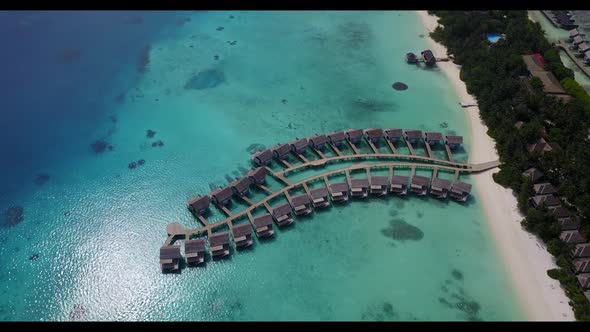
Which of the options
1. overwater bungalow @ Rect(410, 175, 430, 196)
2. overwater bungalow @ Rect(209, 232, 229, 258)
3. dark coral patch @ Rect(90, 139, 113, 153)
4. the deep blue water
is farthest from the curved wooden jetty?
the deep blue water

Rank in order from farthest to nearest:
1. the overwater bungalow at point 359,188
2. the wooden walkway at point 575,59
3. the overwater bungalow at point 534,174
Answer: the wooden walkway at point 575,59, the overwater bungalow at point 359,188, the overwater bungalow at point 534,174

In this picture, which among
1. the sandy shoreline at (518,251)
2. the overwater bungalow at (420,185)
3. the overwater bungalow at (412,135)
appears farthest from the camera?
the overwater bungalow at (412,135)

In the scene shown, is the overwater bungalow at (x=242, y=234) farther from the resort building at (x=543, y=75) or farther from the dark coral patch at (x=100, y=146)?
the resort building at (x=543, y=75)

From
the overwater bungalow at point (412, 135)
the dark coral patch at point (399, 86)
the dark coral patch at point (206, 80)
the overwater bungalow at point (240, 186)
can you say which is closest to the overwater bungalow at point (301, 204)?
the overwater bungalow at point (240, 186)

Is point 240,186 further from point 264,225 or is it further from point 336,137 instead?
point 336,137

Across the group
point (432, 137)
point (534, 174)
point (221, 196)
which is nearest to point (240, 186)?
point (221, 196)

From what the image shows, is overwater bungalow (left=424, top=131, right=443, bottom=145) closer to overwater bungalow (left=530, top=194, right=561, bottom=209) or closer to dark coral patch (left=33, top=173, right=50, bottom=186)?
overwater bungalow (left=530, top=194, right=561, bottom=209)

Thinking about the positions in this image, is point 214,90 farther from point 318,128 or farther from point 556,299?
point 556,299

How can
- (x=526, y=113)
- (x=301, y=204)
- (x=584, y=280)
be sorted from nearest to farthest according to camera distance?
(x=584, y=280), (x=301, y=204), (x=526, y=113)
